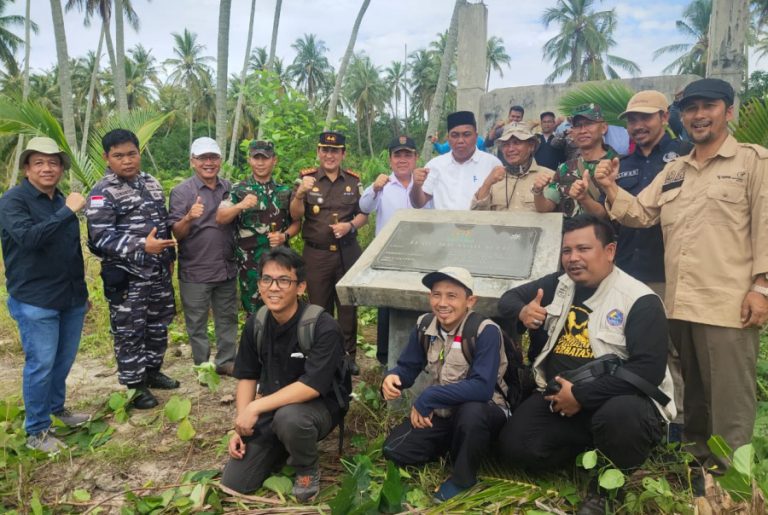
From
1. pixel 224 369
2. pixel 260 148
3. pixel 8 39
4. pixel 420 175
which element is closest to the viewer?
pixel 420 175

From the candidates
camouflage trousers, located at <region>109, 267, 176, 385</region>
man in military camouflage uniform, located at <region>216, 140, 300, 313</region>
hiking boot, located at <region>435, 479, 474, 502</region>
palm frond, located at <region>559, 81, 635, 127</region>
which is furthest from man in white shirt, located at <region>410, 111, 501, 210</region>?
hiking boot, located at <region>435, 479, 474, 502</region>

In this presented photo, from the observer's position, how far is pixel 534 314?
9.25 ft

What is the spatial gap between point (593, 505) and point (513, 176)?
88.5 inches

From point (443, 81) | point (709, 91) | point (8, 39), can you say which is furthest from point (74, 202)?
point (8, 39)

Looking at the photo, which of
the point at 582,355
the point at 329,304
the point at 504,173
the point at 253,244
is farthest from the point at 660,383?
the point at 253,244

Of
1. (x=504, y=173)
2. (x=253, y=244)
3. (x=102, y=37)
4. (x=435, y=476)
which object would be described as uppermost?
(x=102, y=37)

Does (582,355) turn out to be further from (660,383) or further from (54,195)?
(54,195)

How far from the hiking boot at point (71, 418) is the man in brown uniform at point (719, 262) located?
12.2 feet

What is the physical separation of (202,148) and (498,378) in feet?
9.34

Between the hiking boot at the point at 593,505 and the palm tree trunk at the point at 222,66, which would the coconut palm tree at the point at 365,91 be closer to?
the palm tree trunk at the point at 222,66

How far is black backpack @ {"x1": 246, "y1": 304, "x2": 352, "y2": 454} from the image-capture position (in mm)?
2918

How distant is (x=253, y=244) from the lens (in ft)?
14.7

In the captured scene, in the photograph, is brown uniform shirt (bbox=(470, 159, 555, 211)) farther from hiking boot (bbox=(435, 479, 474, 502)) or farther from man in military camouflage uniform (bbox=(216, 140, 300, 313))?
hiking boot (bbox=(435, 479, 474, 502))

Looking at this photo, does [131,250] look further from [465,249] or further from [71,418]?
[465,249]
